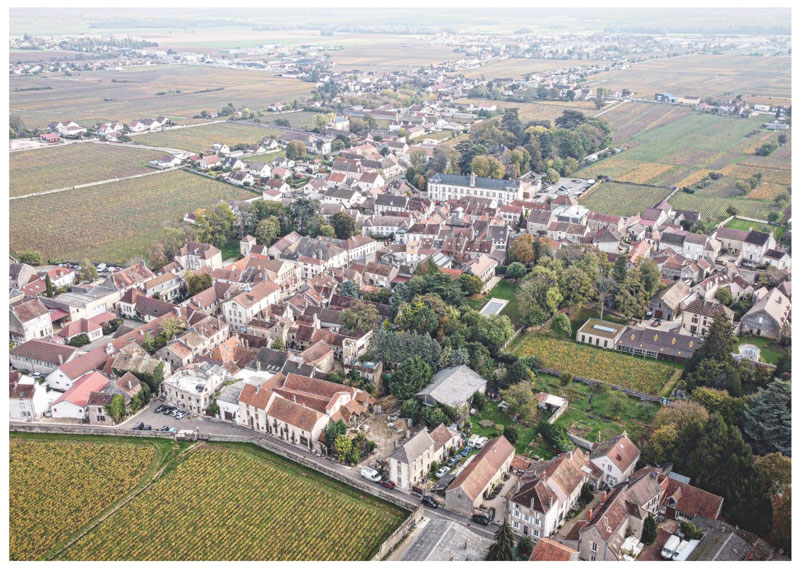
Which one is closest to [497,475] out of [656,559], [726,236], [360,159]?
[656,559]

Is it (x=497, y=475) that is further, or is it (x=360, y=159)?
(x=360, y=159)

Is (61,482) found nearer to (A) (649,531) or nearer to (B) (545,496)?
(B) (545,496)

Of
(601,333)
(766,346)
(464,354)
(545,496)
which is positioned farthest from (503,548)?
(766,346)

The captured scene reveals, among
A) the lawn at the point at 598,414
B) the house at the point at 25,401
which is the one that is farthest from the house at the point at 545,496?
the house at the point at 25,401

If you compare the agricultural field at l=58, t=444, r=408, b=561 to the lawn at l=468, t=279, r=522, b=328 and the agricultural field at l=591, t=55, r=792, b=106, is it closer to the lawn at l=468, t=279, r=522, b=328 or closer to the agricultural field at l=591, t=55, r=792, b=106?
the lawn at l=468, t=279, r=522, b=328

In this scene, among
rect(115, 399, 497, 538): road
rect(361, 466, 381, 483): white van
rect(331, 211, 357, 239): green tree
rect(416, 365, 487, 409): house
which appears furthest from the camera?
rect(331, 211, 357, 239): green tree

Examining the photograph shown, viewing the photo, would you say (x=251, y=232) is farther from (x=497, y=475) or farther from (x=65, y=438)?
(x=497, y=475)

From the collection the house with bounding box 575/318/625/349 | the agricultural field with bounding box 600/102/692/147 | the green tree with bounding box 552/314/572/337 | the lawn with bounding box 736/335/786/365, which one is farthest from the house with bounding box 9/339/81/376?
the agricultural field with bounding box 600/102/692/147
